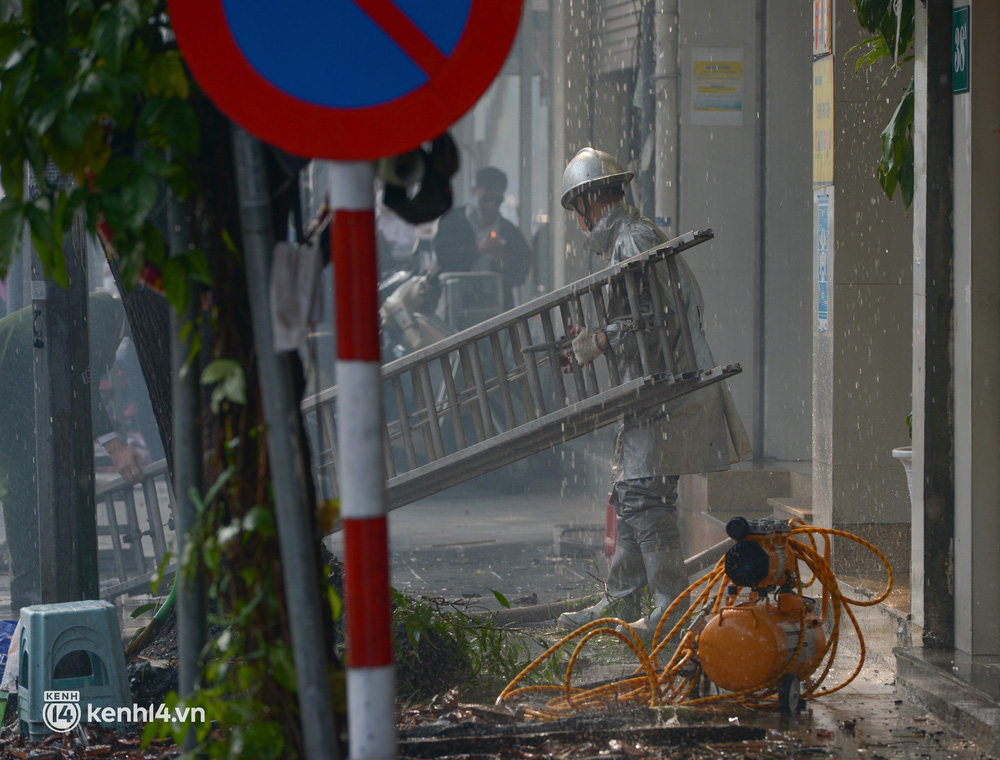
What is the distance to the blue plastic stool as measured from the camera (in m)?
4.08

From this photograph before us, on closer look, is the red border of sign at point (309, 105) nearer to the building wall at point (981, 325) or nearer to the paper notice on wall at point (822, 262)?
the building wall at point (981, 325)

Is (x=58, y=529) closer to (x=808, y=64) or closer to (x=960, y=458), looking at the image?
(x=960, y=458)

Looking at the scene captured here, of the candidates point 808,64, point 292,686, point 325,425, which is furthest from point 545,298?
point 808,64

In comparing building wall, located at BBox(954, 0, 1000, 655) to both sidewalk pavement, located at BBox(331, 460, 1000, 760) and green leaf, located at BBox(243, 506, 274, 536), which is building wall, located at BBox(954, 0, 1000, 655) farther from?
green leaf, located at BBox(243, 506, 274, 536)

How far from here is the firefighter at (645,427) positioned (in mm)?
6008

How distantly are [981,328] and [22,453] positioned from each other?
563 centimetres

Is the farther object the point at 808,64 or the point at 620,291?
the point at 808,64

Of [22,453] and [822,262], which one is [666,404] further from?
[22,453]

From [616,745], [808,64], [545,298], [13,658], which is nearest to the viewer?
[616,745]

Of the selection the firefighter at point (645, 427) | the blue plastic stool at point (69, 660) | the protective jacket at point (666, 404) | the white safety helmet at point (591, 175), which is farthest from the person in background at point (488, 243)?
the blue plastic stool at point (69, 660)

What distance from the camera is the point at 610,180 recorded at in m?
6.39

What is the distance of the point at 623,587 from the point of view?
631 centimetres

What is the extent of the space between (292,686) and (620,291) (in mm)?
A: 4010
